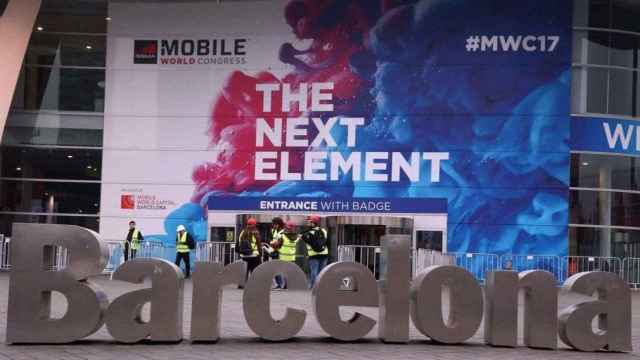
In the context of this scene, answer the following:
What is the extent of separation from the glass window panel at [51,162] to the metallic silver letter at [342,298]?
22343mm

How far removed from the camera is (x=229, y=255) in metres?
30.2

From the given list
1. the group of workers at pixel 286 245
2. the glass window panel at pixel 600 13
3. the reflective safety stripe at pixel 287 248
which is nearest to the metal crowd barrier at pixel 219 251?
the group of workers at pixel 286 245

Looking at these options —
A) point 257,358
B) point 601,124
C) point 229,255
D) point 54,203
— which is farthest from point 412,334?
point 54,203

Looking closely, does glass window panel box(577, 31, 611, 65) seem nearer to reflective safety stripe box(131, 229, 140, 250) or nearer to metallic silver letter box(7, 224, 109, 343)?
reflective safety stripe box(131, 229, 140, 250)

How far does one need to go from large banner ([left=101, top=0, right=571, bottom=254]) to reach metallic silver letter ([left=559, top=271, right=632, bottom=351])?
715 inches

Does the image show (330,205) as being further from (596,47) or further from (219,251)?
(596,47)

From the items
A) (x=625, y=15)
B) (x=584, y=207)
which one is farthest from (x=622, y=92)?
(x=584, y=207)

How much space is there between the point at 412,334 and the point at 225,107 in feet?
64.7

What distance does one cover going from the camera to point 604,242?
101 ft

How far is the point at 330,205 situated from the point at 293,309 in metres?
19.1

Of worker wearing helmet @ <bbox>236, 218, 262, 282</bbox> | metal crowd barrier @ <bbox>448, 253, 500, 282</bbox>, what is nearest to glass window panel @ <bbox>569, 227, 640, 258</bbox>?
metal crowd barrier @ <bbox>448, 253, 500, 282</bbox>

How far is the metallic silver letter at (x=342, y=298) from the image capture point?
38.8 feet

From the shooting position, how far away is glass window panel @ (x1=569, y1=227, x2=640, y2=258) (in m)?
30.5

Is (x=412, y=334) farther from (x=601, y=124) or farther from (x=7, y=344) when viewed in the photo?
(x=601, y=124)
